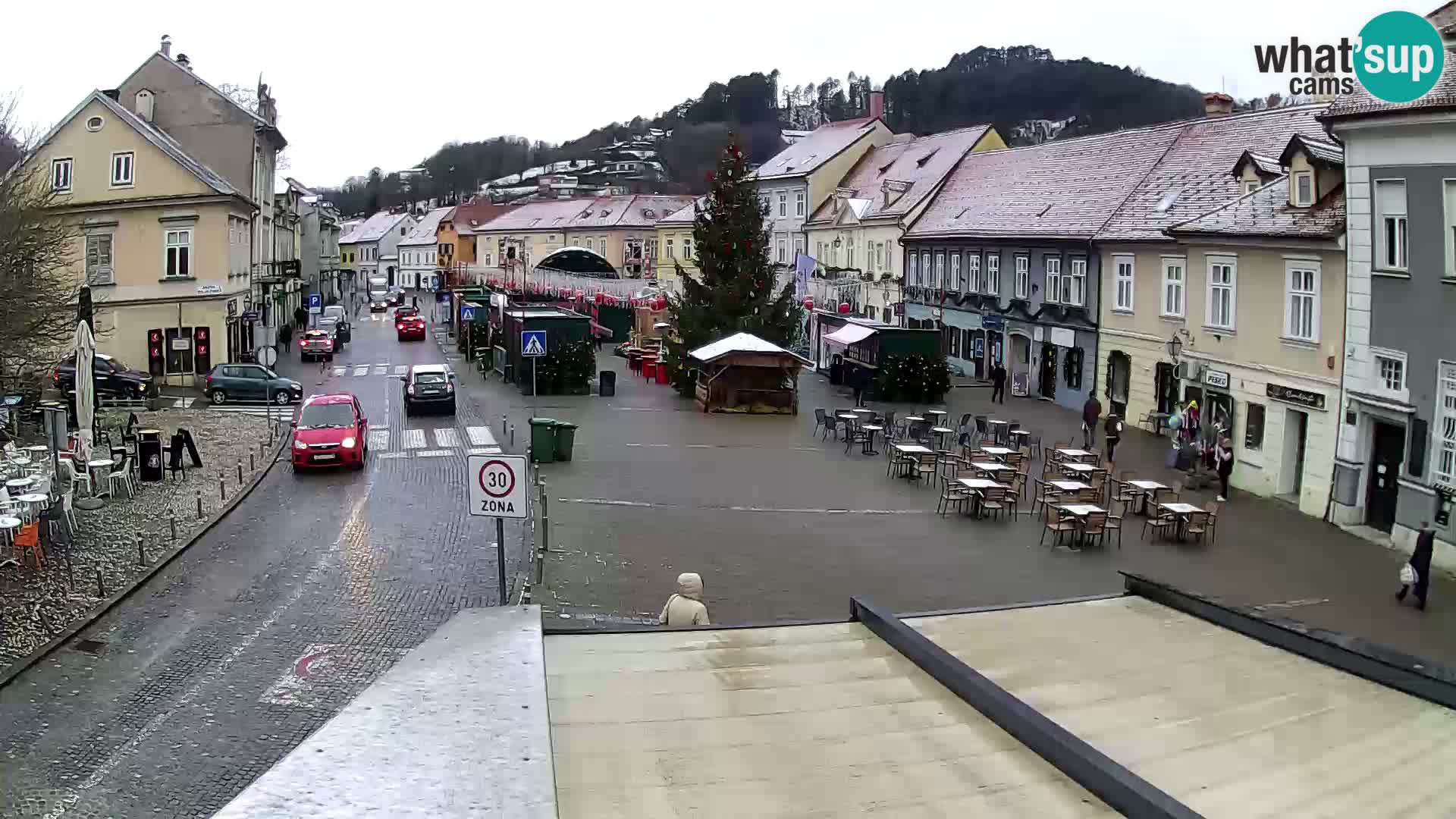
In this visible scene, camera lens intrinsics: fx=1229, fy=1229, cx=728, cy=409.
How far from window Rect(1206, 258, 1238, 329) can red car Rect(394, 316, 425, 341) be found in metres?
49.9

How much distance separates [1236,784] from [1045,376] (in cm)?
3552

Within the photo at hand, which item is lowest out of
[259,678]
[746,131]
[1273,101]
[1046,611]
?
[259,678]

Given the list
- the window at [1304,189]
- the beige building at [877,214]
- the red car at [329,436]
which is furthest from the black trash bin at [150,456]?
the beige building at [877,214]

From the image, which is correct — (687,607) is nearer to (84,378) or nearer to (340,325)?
(84,378)

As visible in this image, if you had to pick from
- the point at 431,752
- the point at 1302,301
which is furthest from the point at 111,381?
the point at 431,752

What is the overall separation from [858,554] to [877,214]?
3771 centimetres

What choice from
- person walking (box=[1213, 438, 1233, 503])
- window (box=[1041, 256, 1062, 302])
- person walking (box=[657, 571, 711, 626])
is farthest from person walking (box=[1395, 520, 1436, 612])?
window (box=[1041, 256, 1062, 302])

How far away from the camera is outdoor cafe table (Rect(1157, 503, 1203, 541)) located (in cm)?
2066

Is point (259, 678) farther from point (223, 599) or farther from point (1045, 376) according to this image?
point (1045, 376)

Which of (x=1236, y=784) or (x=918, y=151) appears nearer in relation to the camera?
(x=1236, y=784)

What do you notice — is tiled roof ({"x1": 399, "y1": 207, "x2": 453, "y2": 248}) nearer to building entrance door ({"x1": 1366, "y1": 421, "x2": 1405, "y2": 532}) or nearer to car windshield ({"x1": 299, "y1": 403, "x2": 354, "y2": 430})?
car windshield ({"x1": 299, "y1": 403, "x2": 354, "y2": 430})

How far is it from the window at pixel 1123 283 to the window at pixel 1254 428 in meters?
8.30

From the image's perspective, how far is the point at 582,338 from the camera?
4266 cm

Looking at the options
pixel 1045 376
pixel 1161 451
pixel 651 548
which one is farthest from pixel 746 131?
pixel 651 548
